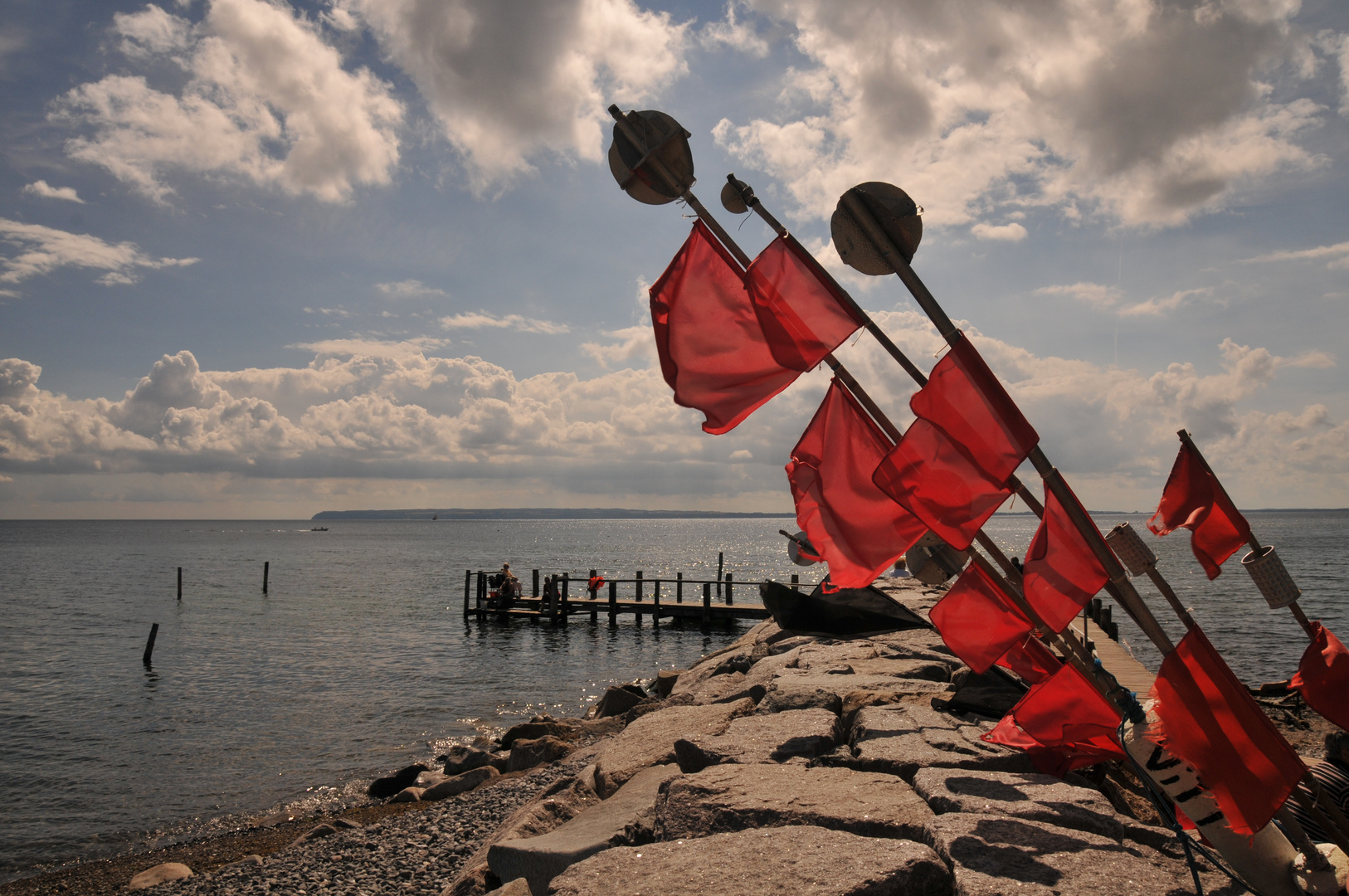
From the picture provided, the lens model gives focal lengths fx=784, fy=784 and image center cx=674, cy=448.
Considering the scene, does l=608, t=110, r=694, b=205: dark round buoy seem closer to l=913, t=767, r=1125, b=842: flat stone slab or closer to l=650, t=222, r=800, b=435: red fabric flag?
l=650, t=222, r=800, b=435: red fabric flag

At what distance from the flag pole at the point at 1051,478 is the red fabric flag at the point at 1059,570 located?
Result: 0.07 metres

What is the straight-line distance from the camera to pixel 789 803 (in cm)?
366

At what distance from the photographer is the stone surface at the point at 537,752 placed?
10547 mm

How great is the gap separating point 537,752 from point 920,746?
7.42 metres

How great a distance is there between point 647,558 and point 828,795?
89330 mm

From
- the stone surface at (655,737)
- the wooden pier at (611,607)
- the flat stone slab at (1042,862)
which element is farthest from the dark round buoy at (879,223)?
the wooden pier at (611,607)

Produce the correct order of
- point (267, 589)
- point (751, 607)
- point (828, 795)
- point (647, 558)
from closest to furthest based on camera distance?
point (828, 795), point (751, 607), point (267, 589), point (647, 558)

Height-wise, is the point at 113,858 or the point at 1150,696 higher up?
the point at 1150,696

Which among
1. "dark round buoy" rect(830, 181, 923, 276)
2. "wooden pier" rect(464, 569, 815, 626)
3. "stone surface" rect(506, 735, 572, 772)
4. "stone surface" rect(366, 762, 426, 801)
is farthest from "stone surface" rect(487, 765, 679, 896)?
"wooden pier" rect(464, 569, 815, 626)

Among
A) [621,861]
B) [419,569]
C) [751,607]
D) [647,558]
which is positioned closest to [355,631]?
[751,607]

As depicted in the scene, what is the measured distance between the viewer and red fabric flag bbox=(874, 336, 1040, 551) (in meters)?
3.28

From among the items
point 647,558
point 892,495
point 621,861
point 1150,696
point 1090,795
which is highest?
point 892,495

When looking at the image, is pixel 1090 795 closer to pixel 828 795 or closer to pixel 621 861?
pixel 828 795

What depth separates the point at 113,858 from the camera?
9812 mm
